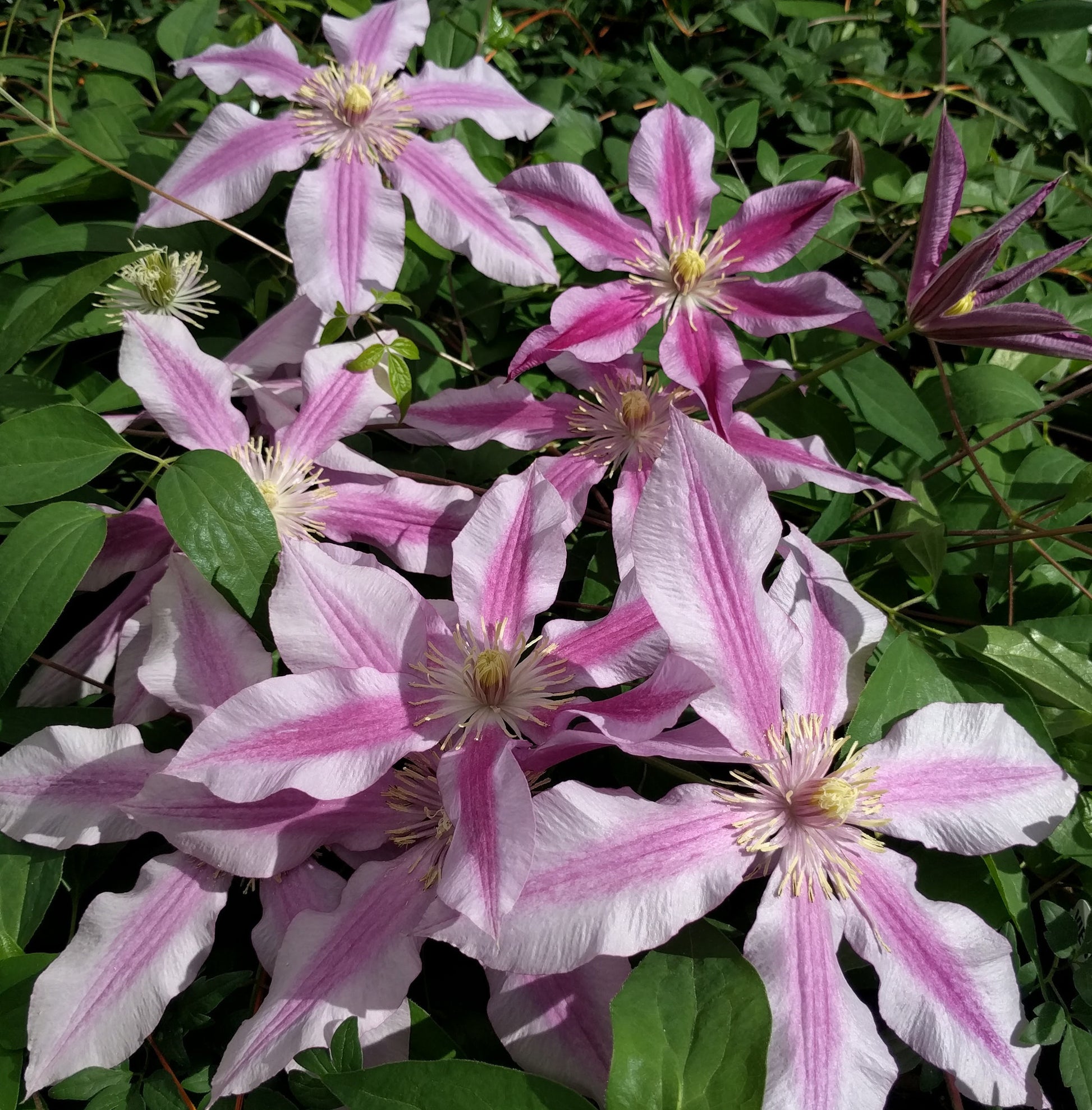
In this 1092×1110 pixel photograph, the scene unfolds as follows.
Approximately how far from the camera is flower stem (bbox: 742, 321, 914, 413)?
0.91 m

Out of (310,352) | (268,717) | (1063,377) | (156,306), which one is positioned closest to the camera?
(268,717)

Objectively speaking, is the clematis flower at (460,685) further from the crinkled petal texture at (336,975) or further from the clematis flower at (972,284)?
the clematis flower at (972,284)

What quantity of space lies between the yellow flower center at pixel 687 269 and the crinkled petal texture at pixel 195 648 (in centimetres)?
56

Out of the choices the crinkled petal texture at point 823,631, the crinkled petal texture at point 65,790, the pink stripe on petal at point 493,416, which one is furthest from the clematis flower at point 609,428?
the crinkled petal texture at point 65,790

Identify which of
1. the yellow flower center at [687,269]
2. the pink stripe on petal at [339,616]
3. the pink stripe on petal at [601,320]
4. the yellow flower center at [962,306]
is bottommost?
the pink stripe on petal at [339,616]

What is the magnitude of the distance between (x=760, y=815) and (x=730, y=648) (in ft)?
0.45

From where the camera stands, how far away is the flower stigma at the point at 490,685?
72cm

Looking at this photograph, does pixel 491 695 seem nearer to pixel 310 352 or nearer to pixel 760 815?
pixel 760 815

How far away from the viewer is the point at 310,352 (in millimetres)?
948

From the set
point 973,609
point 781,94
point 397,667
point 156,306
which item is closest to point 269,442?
point 156,306

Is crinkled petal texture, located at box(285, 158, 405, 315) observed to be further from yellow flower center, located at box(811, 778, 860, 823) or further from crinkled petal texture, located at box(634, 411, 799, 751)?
yellow flower center, located at box(811, 778, 860, 823)

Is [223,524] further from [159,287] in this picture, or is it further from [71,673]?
[159,287]

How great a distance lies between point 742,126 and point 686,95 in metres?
0.08

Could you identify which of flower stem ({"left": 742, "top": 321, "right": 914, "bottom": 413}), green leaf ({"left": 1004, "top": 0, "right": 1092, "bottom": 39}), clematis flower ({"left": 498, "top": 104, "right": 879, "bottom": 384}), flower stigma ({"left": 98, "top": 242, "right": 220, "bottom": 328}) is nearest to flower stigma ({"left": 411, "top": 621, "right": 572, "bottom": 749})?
clematis flower ({"left": 498, "top": 104, "right": 879, "bottom": 384})
